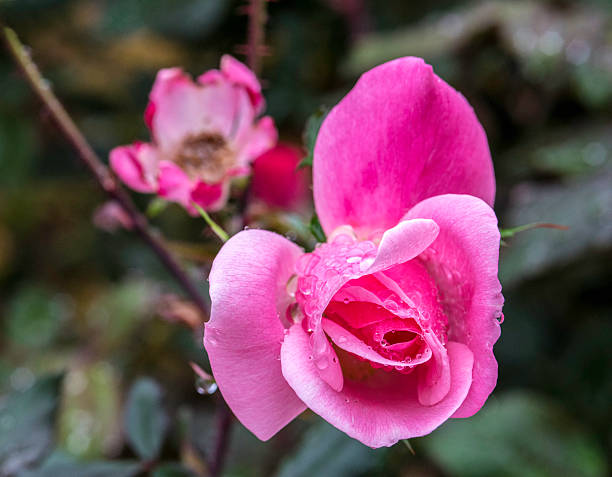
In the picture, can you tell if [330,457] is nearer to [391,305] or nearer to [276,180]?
[391,305]

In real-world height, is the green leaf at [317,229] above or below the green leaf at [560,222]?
above

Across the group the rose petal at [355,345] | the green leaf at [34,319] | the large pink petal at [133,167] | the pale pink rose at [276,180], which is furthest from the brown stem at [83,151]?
the green leaf at [34,319]

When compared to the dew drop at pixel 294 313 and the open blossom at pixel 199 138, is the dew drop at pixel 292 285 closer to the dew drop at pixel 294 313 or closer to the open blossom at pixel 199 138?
the dew drop at pixel 294 313

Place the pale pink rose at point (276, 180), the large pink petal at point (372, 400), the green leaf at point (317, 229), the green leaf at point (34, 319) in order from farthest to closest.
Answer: the green leaf at point (34, 319) → the pale pink rose at point (276, 180) → the green leaf at point (317, 229) → the large pink petal at point (372, 400)

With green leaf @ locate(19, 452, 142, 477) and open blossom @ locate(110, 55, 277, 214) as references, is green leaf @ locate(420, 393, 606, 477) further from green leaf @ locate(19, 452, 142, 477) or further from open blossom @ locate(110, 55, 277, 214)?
open blossom @ locate(110, 55, 277, 214)

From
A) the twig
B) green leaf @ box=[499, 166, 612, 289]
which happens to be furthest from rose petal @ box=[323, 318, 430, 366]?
green leaf @ box=[499, 166, 612, 289]

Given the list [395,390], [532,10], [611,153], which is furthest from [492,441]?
[532,10]

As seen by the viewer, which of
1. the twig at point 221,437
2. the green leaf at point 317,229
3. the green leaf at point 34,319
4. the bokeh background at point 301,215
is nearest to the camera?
the green leaf at point 317,229
